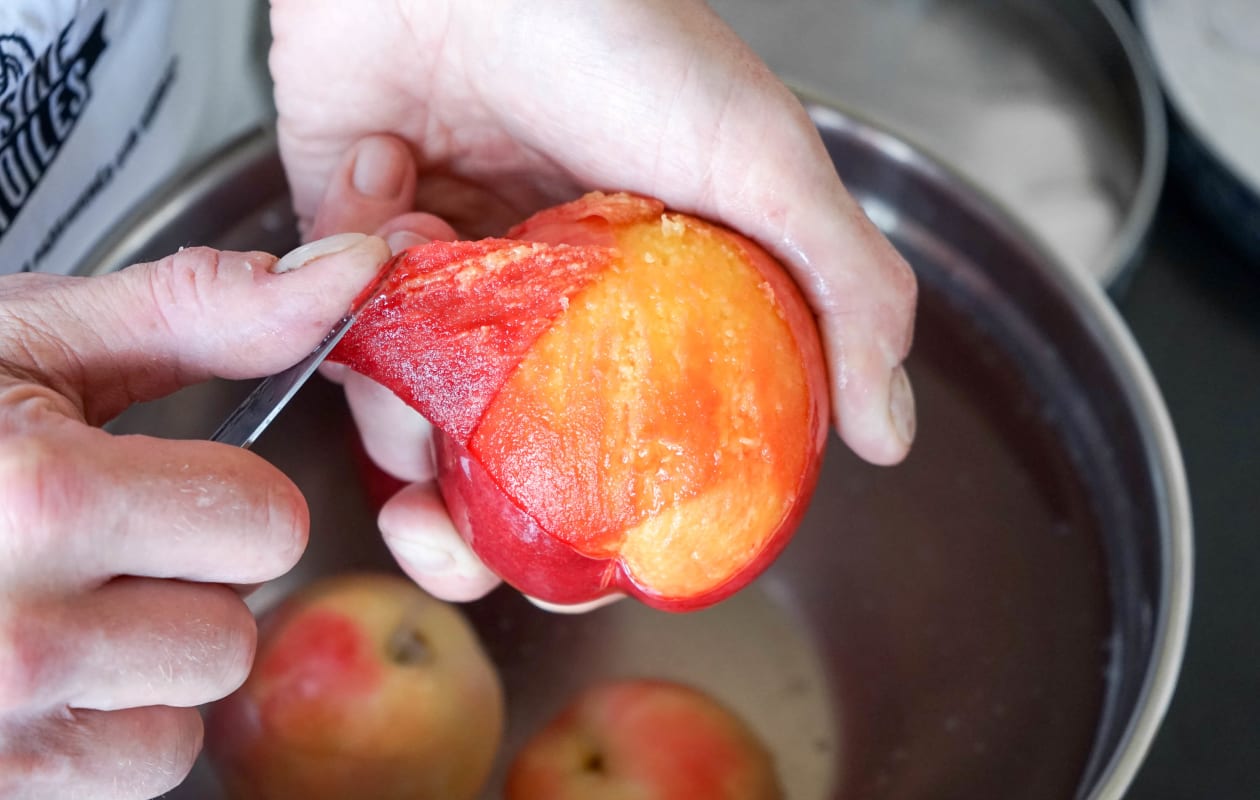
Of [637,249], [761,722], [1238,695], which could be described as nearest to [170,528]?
[637,249]


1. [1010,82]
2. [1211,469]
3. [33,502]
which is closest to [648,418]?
[33,502]

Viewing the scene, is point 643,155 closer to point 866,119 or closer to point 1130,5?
point 866,119

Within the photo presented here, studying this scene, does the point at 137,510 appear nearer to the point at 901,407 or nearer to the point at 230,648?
the point at 230,648

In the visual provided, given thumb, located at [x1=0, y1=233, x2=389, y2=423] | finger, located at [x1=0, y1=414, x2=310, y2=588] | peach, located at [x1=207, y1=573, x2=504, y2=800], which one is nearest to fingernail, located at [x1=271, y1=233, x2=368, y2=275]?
thumb, located at [x1=0, y1=233, x2=389, y2=423]

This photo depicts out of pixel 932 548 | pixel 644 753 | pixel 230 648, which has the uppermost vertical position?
pixel 230 648

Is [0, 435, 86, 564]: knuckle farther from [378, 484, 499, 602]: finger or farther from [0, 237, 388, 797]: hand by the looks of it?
[378, 484, 499, 602]: finger

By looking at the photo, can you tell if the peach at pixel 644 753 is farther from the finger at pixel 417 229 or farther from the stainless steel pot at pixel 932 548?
→ the finger at pixel 417 229
